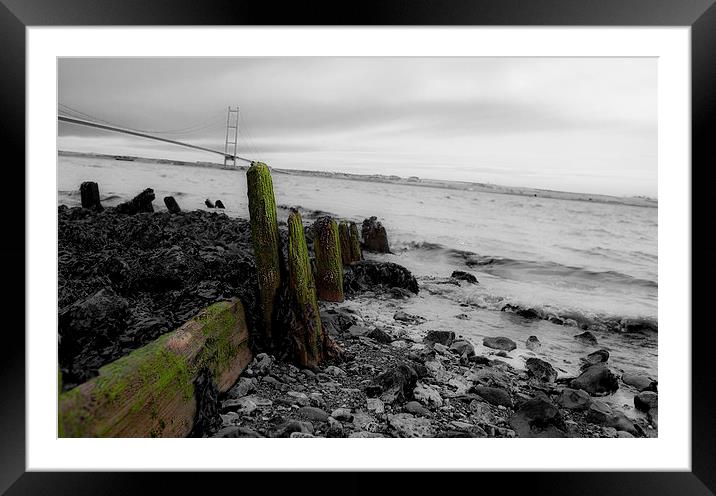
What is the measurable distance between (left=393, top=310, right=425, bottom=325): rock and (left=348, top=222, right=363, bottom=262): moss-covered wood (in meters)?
0.42

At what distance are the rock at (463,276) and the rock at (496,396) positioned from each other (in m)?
0.63

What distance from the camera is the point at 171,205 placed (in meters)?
2.90

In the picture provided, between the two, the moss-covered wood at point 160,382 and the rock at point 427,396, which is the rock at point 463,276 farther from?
the moss-covered wood at point 160,382

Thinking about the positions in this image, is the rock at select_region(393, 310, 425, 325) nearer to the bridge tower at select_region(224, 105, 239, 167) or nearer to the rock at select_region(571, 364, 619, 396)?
the rock at select_region(571, 364, 619, 396)

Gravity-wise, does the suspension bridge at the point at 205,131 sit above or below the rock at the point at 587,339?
above

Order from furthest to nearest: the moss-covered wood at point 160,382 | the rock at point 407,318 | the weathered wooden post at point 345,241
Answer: the weathered wooden post at point 345,241 → the rock at point 407,318 → the moss-covered wood at point 160,382

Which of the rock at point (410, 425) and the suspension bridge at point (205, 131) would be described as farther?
the suspension bridge at point (205, 131)

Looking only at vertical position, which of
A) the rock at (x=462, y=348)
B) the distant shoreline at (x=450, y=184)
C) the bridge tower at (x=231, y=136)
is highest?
the bridge tower at (x=231, y=136)

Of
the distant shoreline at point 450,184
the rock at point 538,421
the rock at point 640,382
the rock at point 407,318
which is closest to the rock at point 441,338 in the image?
the rock at point 407,318

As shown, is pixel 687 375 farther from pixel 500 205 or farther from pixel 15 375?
pixel 15 375
